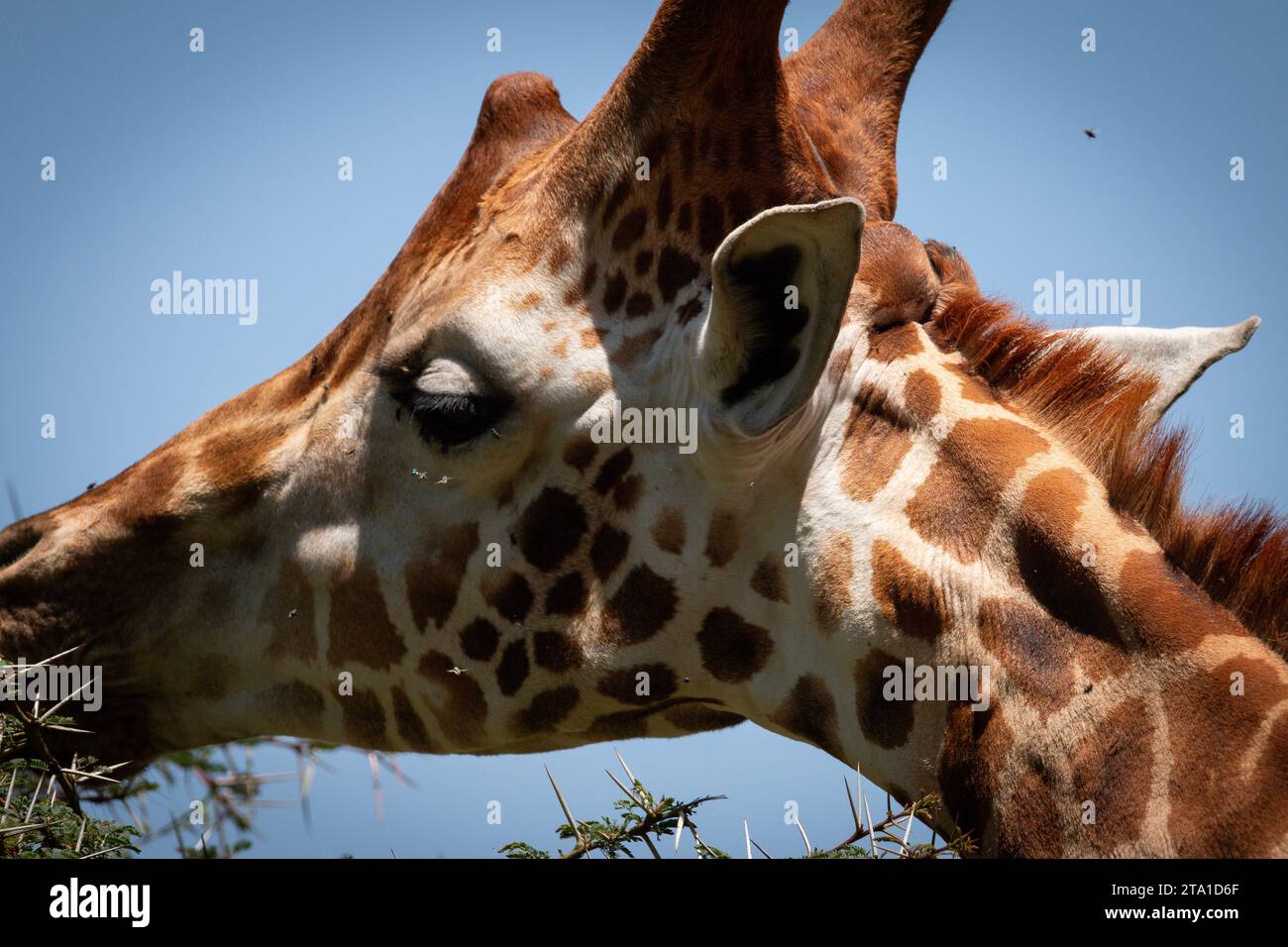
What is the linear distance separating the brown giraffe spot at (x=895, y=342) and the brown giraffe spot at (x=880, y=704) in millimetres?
783

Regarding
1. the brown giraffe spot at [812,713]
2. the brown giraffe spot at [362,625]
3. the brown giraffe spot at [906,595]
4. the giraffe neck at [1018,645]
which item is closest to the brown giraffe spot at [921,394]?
the giraffe neck at [1018,645]

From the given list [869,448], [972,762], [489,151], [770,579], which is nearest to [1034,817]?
[972,762]

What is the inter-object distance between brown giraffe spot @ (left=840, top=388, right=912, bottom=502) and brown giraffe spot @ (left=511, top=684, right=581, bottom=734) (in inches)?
37.1

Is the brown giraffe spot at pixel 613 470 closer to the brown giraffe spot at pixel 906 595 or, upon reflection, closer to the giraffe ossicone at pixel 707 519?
the giraffe ossicone at pixel 707 519

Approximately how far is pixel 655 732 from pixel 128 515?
1712 mm

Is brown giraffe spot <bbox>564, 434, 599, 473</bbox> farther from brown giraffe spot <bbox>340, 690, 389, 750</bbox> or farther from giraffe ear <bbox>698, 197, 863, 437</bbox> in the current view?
brown giraffe spot <bbox>340, 690, 389, 750</bbox>

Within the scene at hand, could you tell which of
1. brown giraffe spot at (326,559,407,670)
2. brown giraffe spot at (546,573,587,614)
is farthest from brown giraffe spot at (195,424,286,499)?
brown giraffe spot at (546,573,587,614)

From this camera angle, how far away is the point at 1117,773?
2.78 m

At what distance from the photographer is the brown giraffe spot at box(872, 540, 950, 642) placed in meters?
3.03

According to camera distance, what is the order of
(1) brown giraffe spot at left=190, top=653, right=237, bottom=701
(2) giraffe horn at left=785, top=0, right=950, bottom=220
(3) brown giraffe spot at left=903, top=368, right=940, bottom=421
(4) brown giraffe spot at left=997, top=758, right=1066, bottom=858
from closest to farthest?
(4) brown giraffe spot at left=997, top=758, right=1066, bottom=858, (3) brown giraffe spot at left=903, top=368, right=940, bottom=421, (1) brown giraffe spot at left=190, top=653, right=237, bottom=701, (2) giraffe horn at left=785, top=0, right=950, bottom=220

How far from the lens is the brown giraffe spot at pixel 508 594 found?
351 cm
